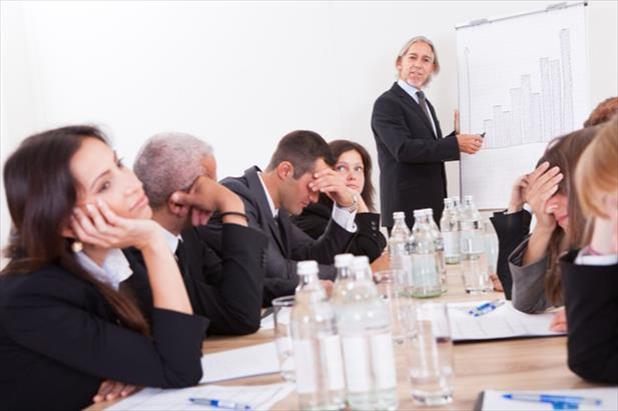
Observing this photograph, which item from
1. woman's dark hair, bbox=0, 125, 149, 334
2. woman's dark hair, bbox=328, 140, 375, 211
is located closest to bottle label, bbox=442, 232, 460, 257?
woman's dark hair, bbox=328, 140, 375, 211

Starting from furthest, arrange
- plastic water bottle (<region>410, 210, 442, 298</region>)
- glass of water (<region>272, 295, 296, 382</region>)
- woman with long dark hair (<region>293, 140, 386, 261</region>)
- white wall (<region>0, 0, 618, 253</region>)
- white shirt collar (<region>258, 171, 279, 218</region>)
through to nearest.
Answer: white wall (<region>0, 0, 618, 253</region>)
woman with long dark hair (<region>293, 140, 386, 261</region>)
white shirt collar (<region>258, 171, 279, 218</region>)
plastic water bottle (<region>410, 210, 442, 298</region>)
glass of water (<region>272, 295, 296, 382</region>)

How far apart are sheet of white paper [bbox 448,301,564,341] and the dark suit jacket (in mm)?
490

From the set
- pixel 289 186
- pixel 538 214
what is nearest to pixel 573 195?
pixel 538 214

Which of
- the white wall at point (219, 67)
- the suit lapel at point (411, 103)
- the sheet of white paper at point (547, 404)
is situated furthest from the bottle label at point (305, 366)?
the white wall at point (219, 67)

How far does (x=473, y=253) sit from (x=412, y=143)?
1879mm

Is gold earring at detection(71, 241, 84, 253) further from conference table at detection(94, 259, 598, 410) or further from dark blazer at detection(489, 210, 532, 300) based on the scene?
dark blazer at detection(489, 210, 532, 300)

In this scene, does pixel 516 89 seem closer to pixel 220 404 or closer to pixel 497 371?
pixel 497 371

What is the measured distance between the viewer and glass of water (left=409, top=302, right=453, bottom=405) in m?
1.07

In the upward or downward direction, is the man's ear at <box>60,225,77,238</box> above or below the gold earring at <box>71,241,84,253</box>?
above

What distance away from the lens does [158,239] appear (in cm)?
146

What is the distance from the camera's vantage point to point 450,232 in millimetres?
2502

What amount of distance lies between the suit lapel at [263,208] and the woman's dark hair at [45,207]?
110 cm

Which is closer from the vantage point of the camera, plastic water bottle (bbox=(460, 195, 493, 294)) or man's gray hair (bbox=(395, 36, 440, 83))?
plastic water bottle (bbox=(460, 195, 493, 294))

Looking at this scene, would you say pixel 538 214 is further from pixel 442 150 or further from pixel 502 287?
pixel 442 150
